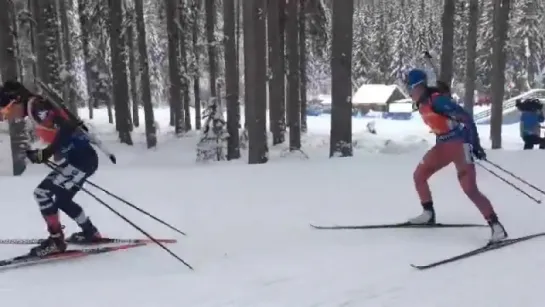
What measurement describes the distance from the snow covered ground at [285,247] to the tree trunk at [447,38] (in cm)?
578

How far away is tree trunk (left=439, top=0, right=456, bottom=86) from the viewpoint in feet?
52.5

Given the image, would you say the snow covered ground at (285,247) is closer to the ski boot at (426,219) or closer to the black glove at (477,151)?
the ski boot at (426,219)

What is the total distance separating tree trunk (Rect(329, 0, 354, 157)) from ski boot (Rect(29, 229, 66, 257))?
824 cm

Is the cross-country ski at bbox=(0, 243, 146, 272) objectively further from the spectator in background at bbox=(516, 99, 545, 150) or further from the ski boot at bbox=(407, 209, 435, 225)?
the spectator in background at bbox=(516, 99, 545, 150)

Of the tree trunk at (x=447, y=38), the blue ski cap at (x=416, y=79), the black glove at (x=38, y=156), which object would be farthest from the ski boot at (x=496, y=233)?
the tree trunk at (x=447, y=38)

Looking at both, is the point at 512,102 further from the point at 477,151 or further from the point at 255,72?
the point at 477,151

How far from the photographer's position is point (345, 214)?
791cm

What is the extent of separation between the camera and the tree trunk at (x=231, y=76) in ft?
54.8

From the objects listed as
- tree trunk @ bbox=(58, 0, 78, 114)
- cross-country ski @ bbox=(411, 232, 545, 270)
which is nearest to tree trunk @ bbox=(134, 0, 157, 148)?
tree trunk @ bbox=(58, 0, 78, 114)

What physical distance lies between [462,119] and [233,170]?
19.0ft

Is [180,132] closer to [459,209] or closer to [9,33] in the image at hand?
[9,33]

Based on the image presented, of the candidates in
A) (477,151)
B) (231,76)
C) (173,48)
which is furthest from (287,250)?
(173,48)

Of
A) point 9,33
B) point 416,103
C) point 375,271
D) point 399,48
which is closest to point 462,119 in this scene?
point 416,103

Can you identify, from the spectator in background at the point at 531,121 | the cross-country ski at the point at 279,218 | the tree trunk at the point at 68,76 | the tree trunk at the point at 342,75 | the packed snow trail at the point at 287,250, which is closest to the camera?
the packed snow trail at the point at 287,250
